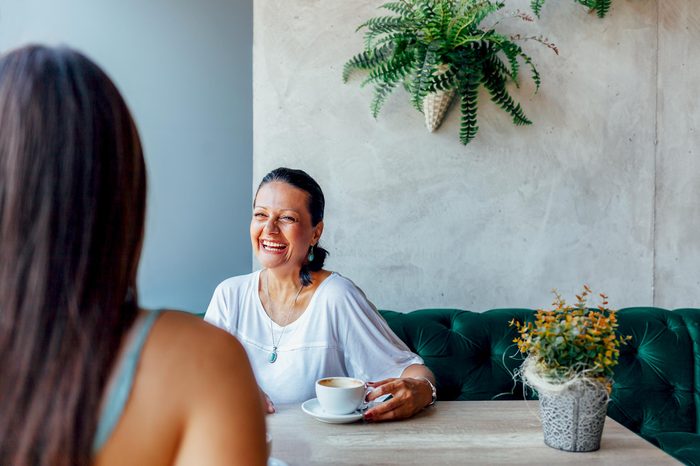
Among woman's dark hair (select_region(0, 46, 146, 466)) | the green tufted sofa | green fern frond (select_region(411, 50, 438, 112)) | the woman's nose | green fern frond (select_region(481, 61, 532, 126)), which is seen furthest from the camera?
green fern frond (select_region(481, 61, 532, 126))

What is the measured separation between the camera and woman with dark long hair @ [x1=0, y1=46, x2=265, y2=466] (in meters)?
0.56

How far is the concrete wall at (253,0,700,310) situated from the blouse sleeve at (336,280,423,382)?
2.39ft

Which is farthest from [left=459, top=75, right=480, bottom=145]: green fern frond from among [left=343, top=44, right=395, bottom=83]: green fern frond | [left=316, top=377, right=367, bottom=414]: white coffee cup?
[left=316, top=377, right=367, bottom=414]: white coffee cup

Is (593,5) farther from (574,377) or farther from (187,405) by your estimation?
(187,405)

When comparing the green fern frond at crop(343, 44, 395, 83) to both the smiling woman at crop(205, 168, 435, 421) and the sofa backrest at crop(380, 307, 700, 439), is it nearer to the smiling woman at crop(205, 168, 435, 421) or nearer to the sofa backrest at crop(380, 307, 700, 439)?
the smiling woman at crop(205, 168, 435, 421)

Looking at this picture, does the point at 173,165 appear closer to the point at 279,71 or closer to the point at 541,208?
the point at 279,71

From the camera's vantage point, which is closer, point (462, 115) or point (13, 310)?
point (13, 310)

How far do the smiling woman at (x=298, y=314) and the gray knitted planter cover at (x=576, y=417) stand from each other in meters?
0.47

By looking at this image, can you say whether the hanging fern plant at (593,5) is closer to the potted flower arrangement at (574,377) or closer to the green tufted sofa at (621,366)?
the green tufted sofa at (621,366)

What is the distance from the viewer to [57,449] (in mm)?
569

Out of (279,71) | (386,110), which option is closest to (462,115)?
(386,110)

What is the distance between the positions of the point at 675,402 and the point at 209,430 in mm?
2109

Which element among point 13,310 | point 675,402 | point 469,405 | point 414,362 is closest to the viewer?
point 13,310

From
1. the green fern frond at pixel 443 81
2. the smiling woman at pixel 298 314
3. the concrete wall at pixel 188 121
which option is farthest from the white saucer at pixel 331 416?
the green fern frond at pixel 443 81
